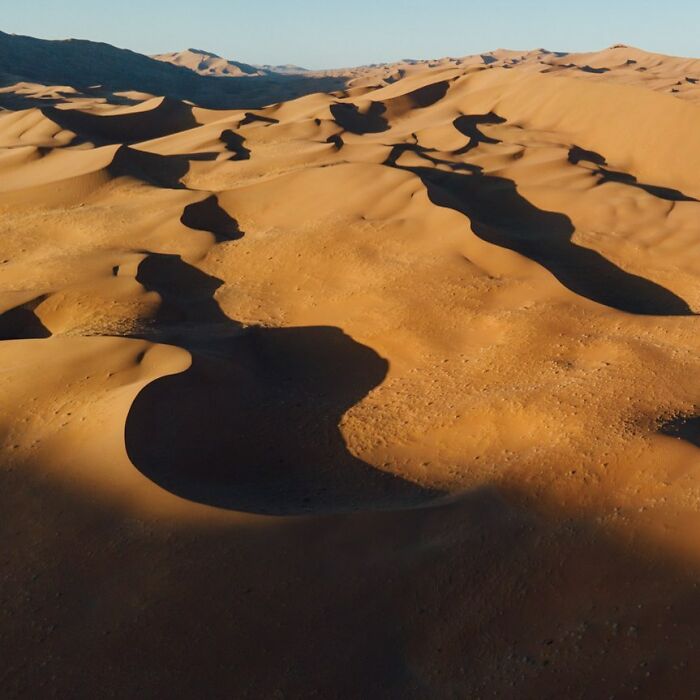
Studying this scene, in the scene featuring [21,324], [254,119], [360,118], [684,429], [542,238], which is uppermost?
[684,429]

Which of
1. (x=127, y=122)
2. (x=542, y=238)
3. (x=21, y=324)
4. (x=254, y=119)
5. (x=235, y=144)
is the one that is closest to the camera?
(x=21, y=324)

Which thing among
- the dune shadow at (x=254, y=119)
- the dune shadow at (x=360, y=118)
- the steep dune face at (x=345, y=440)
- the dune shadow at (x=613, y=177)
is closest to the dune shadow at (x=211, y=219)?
the steep dune face at (x=345, y=440)

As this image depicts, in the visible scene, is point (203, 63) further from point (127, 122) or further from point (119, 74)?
point (127, 122)

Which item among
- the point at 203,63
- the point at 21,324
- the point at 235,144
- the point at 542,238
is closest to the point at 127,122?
the point at 235,144

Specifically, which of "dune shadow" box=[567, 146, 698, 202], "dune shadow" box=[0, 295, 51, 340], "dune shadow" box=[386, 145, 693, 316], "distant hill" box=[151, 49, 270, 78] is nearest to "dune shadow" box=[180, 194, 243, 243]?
"dune shadow" box=[386, 145, 693, 316]

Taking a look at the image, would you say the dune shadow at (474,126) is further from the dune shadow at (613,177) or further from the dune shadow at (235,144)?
the dune shadow at (235,144)
